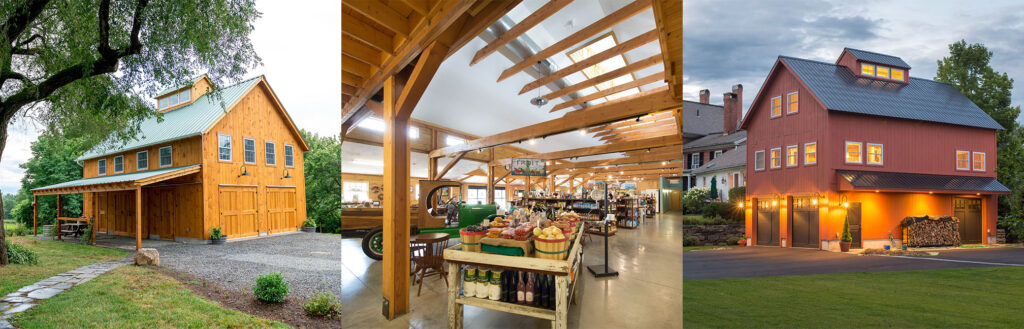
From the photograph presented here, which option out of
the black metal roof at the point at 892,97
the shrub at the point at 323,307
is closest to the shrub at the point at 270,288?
the shrub at the point at 323,307

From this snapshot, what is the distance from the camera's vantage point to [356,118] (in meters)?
2.17

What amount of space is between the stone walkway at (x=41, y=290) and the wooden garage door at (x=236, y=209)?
5.00ft

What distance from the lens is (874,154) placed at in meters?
2.60

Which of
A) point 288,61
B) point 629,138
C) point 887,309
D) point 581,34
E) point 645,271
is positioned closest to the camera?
point 581,34

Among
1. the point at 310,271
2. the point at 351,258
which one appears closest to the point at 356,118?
the point at 351,258

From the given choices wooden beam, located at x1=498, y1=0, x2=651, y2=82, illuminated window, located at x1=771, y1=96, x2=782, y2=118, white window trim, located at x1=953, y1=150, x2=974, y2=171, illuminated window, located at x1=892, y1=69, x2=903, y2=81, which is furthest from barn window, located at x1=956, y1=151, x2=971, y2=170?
wooden beam, located at x1=498, y1=0, x2=651, y2=82

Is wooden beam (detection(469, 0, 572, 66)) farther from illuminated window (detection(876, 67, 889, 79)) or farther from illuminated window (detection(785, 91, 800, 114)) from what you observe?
illuminated window (detection(876, 67, 889, 79))

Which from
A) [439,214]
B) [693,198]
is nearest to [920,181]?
[693,198]

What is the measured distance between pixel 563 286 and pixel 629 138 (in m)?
1.30

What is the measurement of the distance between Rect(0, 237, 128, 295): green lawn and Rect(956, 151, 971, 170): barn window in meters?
9.27

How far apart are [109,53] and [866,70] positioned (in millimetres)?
8026

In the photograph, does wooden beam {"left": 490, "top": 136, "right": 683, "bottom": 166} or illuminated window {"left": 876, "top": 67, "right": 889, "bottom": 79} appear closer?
wooden beam {"left": 490, "top": 136, "right": 683, "bottom": 166}

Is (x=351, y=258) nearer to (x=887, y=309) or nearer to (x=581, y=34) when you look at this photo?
(x=581, y=34)

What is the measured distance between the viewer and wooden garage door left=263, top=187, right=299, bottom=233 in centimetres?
620
